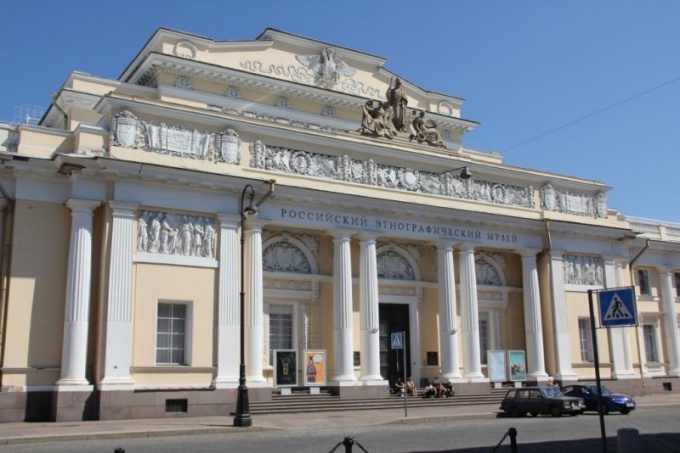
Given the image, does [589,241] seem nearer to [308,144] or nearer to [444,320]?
[444,320]

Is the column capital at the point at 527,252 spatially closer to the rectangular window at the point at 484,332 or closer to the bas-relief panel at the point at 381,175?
the bas-relief panel at the point at 381,175

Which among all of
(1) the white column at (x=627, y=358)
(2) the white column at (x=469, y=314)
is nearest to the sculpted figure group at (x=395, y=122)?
(2) the white column at (x=469, y=314)

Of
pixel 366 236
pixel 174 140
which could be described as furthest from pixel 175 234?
pixel 366 236

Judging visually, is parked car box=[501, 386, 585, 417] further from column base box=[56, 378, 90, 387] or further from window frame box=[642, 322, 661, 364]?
window frame box=[642, 322, 661, 364]

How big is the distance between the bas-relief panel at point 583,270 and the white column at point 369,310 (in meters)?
11.4

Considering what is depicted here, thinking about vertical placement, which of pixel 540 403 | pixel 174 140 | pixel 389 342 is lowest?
pixel 540 403

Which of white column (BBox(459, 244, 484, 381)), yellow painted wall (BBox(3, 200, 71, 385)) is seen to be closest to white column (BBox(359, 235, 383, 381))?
white column (BBox(459, 244, 484, 381))

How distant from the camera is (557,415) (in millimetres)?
25172

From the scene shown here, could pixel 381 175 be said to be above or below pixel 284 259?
above

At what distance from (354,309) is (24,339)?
13.1m

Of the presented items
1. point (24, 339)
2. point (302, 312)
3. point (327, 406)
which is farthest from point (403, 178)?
point (24, 339)

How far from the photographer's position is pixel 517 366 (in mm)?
34125

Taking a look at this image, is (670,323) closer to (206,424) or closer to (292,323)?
(292,323)

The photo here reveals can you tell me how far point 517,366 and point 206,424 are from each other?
57.7 ft
